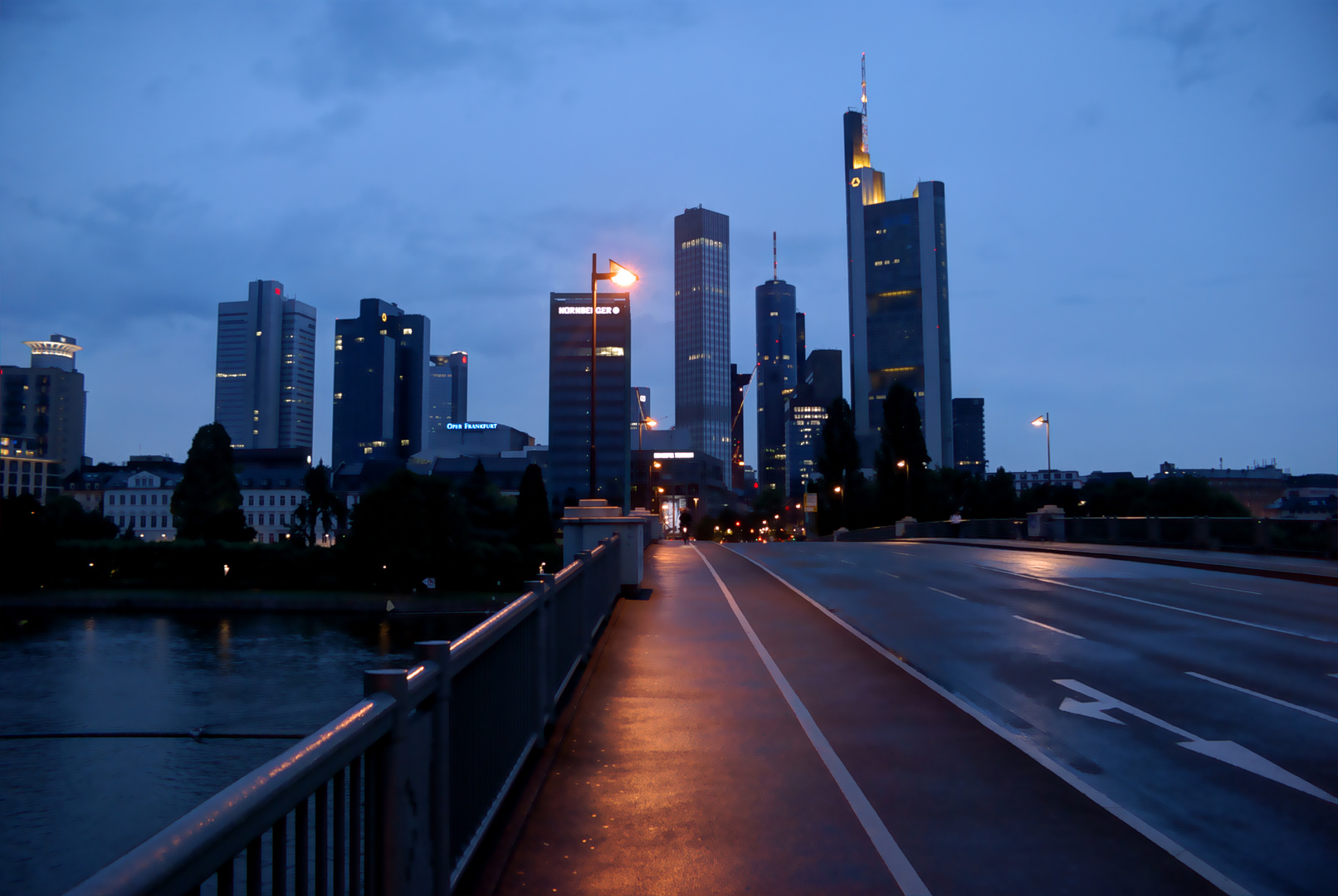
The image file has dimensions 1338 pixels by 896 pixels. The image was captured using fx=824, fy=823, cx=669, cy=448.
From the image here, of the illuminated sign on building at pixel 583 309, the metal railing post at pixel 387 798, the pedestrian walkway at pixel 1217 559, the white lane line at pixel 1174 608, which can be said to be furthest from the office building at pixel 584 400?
the metal railing post at pixel 387 798

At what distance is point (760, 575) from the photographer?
24953 mm

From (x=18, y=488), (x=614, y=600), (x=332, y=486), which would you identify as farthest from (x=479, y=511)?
(x=18, y=488)

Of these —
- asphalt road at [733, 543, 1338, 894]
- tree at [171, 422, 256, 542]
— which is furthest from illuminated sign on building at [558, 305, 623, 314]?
asphalt road at [733, 543, 1338, 894]

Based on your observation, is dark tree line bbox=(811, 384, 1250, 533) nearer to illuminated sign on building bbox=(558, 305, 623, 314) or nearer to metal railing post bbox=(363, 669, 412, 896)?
metal railing post bbox=(363, 669, 412, 896)

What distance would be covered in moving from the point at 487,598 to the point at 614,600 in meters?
76.2

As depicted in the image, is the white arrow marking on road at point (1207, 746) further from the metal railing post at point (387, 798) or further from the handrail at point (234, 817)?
the handrail at point (234, 817)

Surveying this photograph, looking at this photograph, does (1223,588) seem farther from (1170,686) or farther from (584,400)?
(584,400)

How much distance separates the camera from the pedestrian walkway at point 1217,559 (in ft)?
76.0

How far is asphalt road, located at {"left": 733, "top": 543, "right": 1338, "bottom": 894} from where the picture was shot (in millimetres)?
5793

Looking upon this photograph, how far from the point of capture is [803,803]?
6016 millimetres

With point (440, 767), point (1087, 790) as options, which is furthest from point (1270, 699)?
point (440, 767)

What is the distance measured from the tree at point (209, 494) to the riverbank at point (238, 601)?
14.2m

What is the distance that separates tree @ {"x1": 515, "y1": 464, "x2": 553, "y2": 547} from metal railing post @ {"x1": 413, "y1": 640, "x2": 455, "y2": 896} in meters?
105

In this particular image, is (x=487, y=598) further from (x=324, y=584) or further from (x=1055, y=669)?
(x=1055, y=669)
